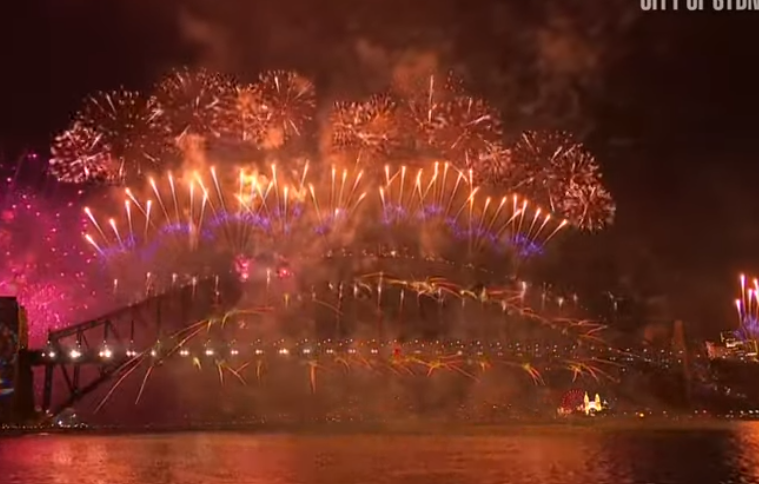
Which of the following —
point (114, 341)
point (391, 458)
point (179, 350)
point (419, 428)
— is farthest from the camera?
point (114, 341)

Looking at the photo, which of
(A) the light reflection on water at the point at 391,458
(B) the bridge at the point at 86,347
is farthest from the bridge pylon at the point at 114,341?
(A) the light reflection on water at the point at 391,458

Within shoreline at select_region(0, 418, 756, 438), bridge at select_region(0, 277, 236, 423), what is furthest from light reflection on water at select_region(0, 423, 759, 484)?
bridge at select_region(0, 277, 236, 423)

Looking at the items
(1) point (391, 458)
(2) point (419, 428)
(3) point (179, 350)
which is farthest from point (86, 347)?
(1) point (391, 458)

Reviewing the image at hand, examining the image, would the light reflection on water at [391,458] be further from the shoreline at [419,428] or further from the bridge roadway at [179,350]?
→ the bridge roadway at [179,350]

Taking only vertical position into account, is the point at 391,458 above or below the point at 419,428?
below

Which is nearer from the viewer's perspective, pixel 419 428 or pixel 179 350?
pixel 419 428

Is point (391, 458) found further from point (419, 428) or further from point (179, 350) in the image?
point (179, 350)
